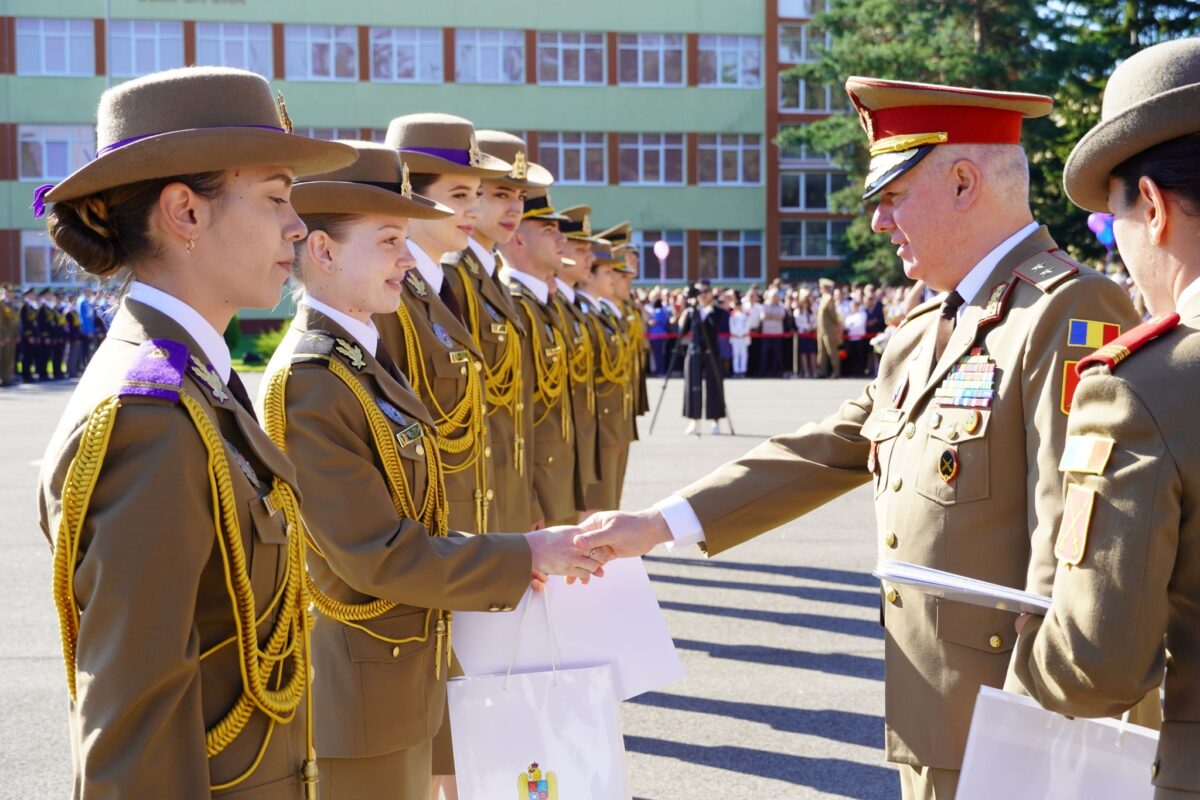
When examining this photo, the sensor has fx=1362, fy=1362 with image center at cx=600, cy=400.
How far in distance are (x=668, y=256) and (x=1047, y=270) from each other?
4790 centimetres

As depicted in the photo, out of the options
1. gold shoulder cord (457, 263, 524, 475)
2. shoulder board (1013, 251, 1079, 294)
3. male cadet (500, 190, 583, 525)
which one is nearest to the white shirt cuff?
shoulder board (1013, 251, 1079, 294)

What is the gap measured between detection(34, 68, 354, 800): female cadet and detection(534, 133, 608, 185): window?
47.6 meters

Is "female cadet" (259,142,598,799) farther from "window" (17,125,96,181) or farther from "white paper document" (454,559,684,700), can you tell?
"window" (17,125,96,181)

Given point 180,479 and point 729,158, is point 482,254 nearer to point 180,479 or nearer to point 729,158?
point 180,479

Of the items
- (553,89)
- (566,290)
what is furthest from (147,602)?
(553,89)

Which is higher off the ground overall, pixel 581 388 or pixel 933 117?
pixel 933 117

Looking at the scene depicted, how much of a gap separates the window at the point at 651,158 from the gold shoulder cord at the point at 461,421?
1805 inches

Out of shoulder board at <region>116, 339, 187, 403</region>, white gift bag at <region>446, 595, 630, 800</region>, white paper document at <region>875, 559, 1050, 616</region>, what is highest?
shoulder board at <region>116, 339, 187, 403</region>

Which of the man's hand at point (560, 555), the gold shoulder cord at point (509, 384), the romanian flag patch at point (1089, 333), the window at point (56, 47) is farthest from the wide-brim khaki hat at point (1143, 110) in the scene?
the window at point (56, 47)

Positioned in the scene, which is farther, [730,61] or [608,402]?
[730,61]

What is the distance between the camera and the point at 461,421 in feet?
15.7

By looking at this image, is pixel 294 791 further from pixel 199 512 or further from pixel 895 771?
pixel 895 771

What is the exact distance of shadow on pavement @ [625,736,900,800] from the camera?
17.1 ft

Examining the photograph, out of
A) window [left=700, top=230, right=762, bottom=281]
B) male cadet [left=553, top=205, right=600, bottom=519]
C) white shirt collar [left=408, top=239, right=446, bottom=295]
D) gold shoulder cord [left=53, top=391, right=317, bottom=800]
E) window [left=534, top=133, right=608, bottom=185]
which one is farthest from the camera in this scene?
window [left=700, top=230, right=762, bottom=281]
